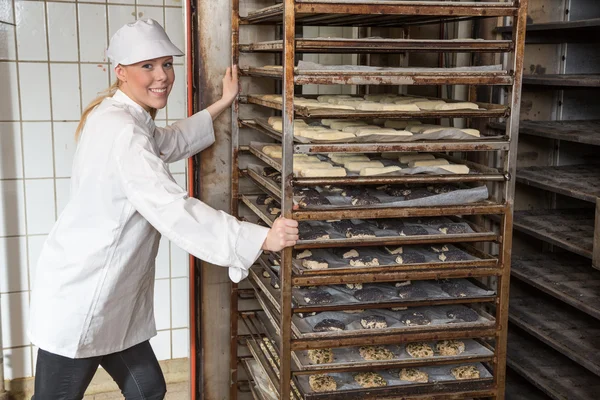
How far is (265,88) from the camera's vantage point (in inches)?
122

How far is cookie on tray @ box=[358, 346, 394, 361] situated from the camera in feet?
7.47

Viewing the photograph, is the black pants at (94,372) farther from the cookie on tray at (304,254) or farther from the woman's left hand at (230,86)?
the woman's left hand at (230,86)

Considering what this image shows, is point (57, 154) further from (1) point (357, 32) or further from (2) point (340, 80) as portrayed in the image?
(2) point (340, 80)

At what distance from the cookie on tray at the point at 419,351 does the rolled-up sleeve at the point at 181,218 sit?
2.26 ft

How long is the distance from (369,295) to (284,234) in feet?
1.42

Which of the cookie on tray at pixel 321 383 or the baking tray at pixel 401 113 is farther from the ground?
the baking tray at pixel 401 113

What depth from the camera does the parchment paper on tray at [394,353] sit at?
227cm

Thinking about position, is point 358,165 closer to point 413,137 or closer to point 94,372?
point 413,137

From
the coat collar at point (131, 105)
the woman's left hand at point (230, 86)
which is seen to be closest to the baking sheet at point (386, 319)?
the coat collar at point (131, 105)

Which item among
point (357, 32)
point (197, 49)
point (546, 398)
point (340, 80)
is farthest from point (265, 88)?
point (546, 398)

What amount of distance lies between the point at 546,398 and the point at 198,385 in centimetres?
158

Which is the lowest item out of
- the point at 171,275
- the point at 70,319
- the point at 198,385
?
the point at 198,385

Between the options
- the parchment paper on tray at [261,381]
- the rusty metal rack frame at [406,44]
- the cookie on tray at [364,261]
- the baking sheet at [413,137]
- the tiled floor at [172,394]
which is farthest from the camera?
the tiled floor at [172,394]

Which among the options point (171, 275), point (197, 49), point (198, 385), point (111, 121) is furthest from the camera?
point (171, 275)
